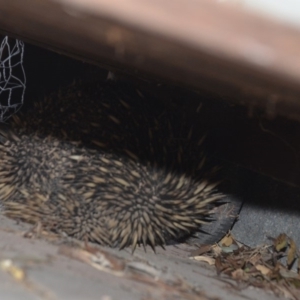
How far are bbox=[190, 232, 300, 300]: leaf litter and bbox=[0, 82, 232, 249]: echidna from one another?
0.18m

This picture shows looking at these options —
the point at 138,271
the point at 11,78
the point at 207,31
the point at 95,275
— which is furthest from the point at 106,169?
the point at 207,31

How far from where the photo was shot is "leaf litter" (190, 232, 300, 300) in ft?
5.60

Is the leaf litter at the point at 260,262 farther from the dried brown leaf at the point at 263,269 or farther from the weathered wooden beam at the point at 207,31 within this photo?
the weathered wooden beam at the point at 207,31

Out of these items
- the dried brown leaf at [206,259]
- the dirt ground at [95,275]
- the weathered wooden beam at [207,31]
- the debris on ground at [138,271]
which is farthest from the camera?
the dried brown leaf at [206,259]

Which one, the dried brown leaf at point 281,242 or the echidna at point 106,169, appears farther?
the dried brown leaf at point 281,242

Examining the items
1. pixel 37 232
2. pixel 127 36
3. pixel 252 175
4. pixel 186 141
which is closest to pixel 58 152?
pixel 37 232

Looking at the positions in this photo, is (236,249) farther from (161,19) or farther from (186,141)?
(161,19)

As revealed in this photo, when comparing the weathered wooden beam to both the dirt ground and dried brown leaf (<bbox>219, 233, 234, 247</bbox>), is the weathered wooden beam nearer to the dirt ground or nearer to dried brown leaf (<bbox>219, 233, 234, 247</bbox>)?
the dirt ground

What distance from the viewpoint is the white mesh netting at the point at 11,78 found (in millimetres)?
2459

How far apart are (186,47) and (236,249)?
162 cm

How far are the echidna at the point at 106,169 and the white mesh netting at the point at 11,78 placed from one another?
1.84ft

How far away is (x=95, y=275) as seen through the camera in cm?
118

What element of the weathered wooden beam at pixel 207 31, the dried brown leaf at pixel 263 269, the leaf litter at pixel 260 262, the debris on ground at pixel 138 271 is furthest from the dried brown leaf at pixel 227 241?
Result: the weathered wooden beam at pixel 207 31

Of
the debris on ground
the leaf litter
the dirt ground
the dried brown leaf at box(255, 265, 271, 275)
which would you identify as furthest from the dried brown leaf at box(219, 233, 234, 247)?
the debris on ground
